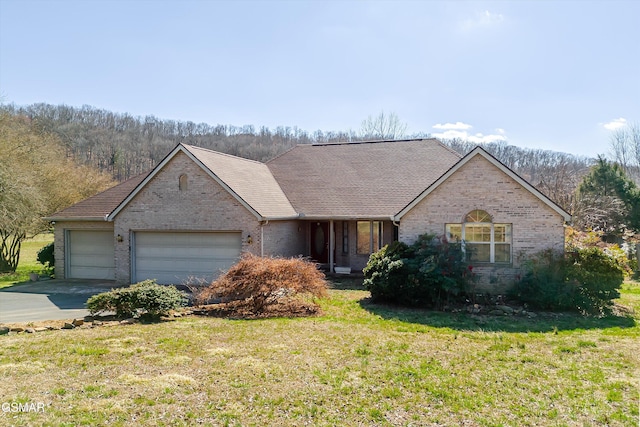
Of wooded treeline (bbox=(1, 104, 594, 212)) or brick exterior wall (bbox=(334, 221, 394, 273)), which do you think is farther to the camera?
wooded treeline (bbox=(1, 104, 594, 212))

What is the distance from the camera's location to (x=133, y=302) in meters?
11.9

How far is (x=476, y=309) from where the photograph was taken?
1321 centimetres

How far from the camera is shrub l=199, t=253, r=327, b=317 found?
41.3 feet

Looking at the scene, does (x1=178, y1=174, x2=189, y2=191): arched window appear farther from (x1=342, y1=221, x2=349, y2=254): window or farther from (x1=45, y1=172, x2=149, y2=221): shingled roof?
(x1=342, y1=221, x2=349, y2=254): window

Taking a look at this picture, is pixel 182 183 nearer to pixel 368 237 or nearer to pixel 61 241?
pixel 61 241

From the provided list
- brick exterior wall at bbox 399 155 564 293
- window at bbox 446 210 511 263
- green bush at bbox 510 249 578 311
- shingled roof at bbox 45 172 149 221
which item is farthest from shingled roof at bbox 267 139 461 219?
shingled roof at bbox 45 172 149 221

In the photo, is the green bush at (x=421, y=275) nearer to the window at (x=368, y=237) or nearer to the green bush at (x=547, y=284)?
the green bush at (x=547, y=284)

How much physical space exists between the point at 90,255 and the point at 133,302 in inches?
375

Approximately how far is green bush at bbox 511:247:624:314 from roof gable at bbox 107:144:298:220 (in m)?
9.33

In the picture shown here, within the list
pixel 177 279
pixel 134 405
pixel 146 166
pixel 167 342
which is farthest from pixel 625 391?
pixel 146 166

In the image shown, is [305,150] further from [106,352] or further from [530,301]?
[106,352]

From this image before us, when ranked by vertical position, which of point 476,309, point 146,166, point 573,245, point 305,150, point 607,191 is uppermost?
point 146,166

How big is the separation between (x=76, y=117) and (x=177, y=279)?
6874 cm

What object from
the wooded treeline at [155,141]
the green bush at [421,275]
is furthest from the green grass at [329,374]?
the wooded treeline at [155,141]
